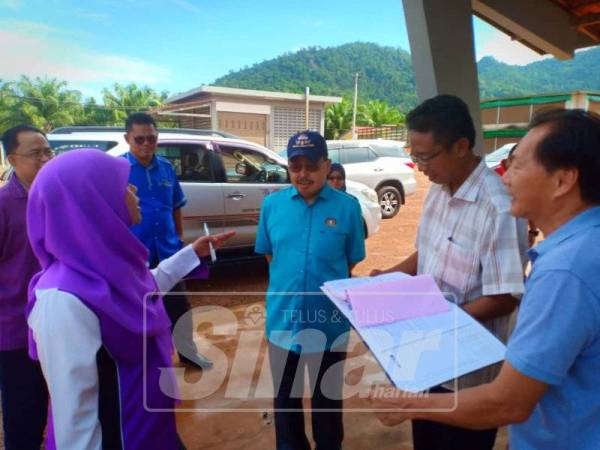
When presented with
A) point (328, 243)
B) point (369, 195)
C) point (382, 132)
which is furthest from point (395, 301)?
point (382, 132)

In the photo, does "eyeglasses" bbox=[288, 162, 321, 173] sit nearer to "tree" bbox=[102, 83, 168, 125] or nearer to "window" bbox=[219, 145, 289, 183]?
"window" bbox=[219, 145, 289, 183]

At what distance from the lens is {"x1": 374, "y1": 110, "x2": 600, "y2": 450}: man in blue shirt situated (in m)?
0.81

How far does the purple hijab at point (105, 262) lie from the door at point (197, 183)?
12.3ft

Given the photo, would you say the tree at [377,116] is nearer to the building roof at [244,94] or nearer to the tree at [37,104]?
the building roof at [244,94]

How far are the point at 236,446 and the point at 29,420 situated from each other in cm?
116

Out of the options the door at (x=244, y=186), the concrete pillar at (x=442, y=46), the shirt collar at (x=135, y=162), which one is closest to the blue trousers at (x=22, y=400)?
the shirt collar at (x=135, y=162)

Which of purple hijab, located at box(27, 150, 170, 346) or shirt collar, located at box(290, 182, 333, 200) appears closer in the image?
purple hijab, located at box(27, 150, 170, 346)

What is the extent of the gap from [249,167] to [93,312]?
15.6ft

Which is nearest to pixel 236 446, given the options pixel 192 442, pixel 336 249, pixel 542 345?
pixel 192 442

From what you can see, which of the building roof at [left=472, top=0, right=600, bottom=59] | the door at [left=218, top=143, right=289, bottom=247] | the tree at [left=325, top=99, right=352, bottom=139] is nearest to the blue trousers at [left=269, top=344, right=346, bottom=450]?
the building roof at [left=472, top=0, right=600, bottom=59]

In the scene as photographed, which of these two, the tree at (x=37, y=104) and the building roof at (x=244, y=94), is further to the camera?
the tree at (x=37, y=104)

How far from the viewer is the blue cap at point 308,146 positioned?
194 centimetres

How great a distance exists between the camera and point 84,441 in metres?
1.12

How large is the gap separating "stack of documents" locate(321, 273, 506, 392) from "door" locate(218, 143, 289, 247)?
4.04 metres
